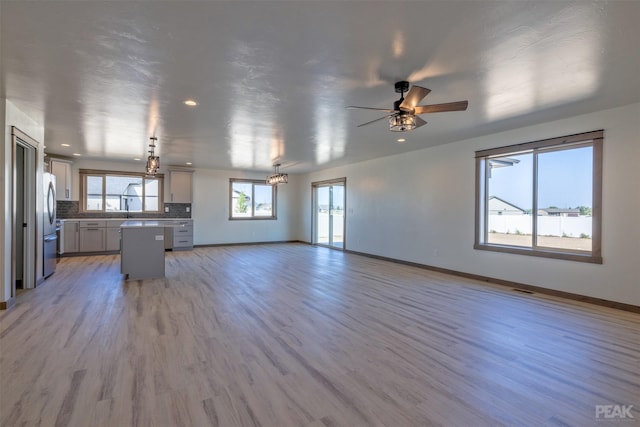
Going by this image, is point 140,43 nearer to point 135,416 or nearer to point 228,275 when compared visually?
point 135,416

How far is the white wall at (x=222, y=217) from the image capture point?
973 centimetres

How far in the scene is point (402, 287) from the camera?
498cm

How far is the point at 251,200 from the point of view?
35.0 ft

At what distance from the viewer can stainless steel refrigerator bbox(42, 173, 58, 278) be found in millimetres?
5141

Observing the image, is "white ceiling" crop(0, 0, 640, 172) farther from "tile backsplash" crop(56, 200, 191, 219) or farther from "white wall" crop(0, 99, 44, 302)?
"tile backsplash" crop(56, 200, 191, 219)

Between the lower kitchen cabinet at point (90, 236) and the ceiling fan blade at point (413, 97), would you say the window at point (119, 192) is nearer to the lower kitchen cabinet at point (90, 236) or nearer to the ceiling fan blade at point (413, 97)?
the lower kitchen cabinet at point (90, 236)

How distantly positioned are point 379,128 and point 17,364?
4.87 metres

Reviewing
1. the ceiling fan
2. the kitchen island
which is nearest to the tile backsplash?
the kitchen island

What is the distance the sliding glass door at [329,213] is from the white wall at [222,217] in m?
1.25

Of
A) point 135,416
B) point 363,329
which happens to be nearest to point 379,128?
point 363,329

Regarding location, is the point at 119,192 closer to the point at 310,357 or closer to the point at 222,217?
the point at 222,217

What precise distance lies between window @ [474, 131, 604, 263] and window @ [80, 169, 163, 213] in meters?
8.57

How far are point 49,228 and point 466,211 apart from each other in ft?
24.0

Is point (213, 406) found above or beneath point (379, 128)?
beneath
